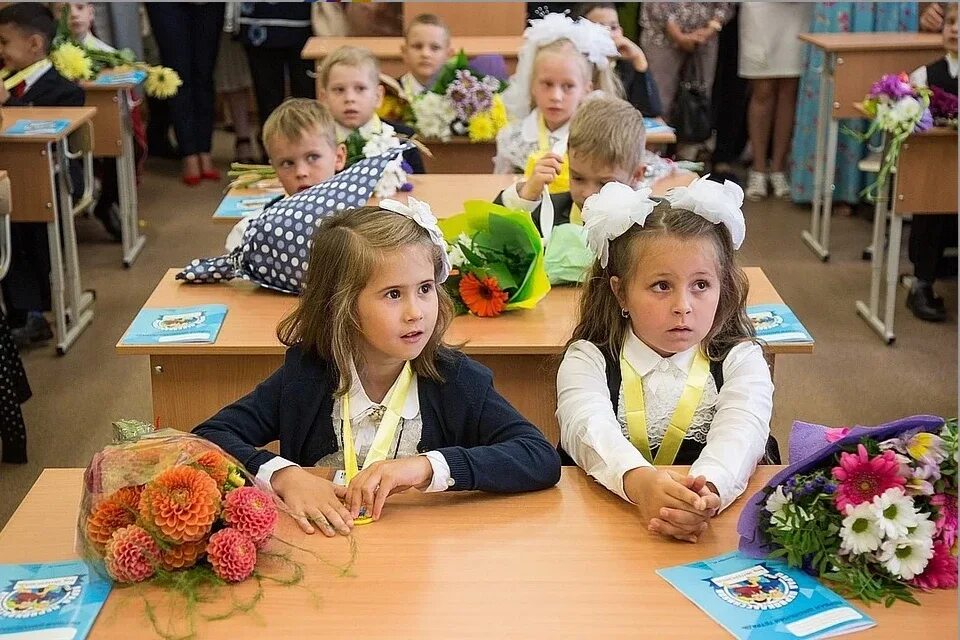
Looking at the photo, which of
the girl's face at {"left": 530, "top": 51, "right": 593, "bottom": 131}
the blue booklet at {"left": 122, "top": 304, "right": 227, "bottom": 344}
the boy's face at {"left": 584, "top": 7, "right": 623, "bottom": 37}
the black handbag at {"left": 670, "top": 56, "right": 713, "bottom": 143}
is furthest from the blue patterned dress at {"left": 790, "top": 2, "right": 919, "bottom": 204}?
the blue booklet at {"left": 122, "top": 304, "right": 227, "bottom": 344}

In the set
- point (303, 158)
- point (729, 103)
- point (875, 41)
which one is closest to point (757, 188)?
point (729, 103)

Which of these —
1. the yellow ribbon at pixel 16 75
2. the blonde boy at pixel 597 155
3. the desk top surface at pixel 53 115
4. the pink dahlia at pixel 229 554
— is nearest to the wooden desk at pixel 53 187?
the desk top surface at pixel 53 115

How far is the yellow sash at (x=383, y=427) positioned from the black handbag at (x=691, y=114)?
501cm

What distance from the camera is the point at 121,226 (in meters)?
5.88

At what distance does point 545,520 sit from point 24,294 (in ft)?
11.5

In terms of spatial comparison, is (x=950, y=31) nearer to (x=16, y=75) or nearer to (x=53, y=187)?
(x=53, y=187)

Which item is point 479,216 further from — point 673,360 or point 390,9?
point 390,9

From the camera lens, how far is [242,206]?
359cm

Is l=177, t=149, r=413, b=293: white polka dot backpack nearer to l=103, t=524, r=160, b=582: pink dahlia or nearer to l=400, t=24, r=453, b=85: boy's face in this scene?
l=103, t=524, r=160, b=582: pink dahlia

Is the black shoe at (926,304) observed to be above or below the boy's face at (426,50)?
below

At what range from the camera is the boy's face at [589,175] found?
298 cm

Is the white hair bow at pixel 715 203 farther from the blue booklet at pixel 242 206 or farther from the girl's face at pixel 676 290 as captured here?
the blue booklet at pixel 242 206

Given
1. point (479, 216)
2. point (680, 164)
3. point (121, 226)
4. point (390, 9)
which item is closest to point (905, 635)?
point (479, 216)

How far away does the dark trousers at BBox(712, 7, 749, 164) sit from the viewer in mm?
7125
